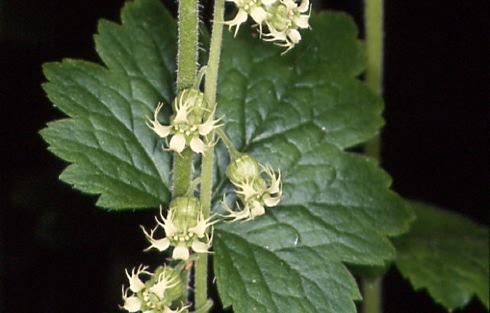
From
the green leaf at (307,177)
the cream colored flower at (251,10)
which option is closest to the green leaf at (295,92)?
the green leaf at (307,177)

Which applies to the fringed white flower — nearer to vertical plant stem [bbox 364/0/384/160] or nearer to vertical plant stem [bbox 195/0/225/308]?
vertical plant stem [bbox 195/0/225/308]

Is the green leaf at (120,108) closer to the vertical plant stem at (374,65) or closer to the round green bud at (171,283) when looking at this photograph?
the round green bud at (171,283)

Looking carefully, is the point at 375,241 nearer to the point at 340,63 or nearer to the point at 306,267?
the point at 306,267

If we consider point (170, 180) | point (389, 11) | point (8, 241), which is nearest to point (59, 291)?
point (8, 241)

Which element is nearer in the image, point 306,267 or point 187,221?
point 187,221

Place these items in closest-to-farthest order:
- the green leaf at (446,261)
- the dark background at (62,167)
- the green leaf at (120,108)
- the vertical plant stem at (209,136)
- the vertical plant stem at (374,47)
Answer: the vertical plant stem at (209,136) → the green leaf at (120,108) → the green leaf at (446,261) → the dark background at (62,167) → the vertical plant stem at (374,47)

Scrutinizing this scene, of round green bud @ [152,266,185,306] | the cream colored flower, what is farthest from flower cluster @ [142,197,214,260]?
the cream colored flower

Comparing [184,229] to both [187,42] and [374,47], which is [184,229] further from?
[374,47]
